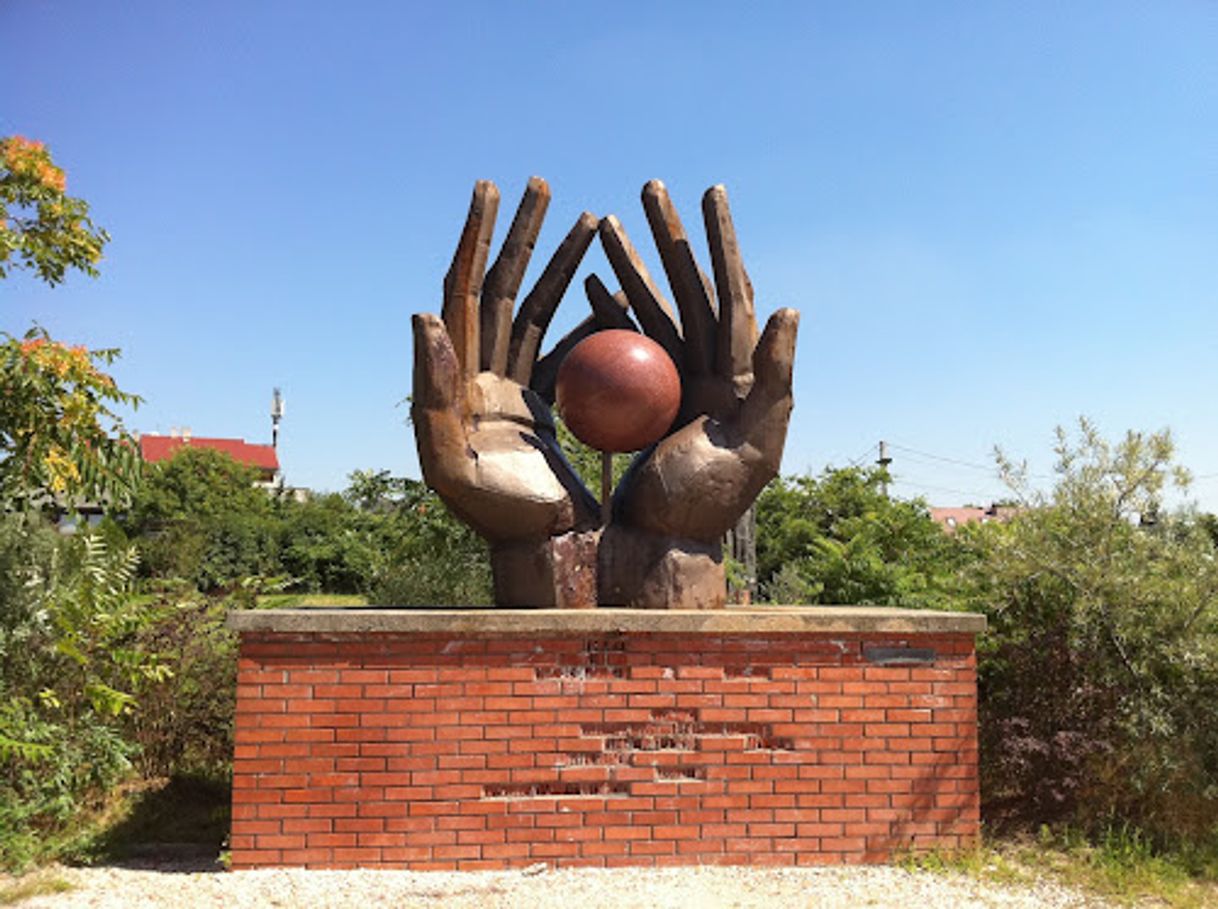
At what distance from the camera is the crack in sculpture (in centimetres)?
614

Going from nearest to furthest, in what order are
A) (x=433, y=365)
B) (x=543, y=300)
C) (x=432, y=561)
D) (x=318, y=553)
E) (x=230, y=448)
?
1. (x=433, y=365)
2. (x=543, y=300)
3. (x=432, y=561)
4. (x=318, y=553)
5. (x=230, y=448)

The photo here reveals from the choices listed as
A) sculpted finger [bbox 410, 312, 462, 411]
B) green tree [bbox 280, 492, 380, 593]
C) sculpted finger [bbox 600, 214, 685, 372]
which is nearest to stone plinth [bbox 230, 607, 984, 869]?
sculpted finger [bbox 410, 312, 462, 411]

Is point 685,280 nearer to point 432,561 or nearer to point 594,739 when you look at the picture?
point 594,739

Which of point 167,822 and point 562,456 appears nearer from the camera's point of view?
point 167,822

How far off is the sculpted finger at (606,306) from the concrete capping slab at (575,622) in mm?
2738

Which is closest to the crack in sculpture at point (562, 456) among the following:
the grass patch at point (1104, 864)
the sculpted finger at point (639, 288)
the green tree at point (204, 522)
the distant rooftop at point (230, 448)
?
the sculpted finger at point (639, 288)

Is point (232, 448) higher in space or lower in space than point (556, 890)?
A: higher

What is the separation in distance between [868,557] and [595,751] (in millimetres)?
7277

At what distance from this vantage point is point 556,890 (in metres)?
5.04

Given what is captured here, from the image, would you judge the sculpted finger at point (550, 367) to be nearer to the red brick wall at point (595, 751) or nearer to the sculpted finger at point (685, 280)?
the sculpted finger at point (685, 280)

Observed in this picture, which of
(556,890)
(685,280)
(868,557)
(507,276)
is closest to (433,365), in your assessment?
(507,276)

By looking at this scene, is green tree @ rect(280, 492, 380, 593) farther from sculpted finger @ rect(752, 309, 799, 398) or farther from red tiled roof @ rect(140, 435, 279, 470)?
red tiled roof @ rect(140, 435, 279, 470)

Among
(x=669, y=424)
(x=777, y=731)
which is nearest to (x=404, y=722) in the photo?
(x=777, y=731)

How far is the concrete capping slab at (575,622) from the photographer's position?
5.39 metres
